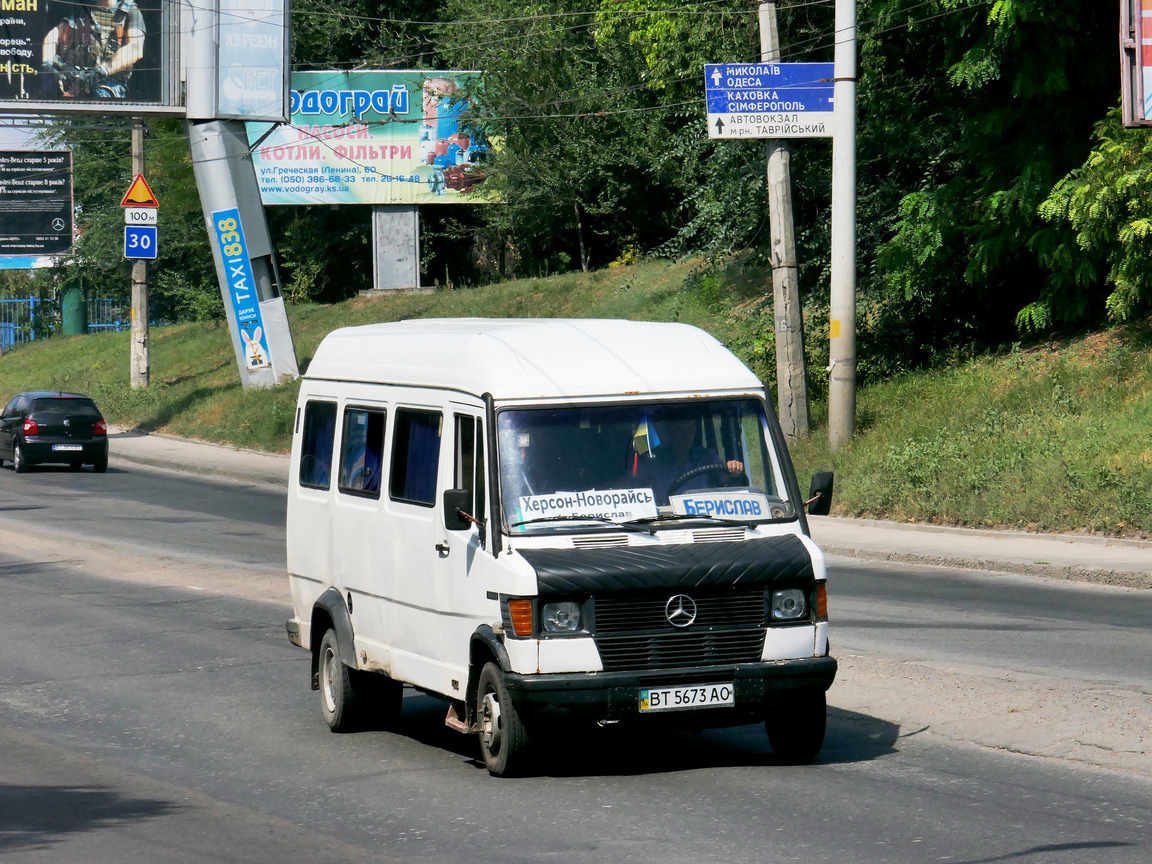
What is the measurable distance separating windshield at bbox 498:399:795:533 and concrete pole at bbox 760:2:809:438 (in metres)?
15.3

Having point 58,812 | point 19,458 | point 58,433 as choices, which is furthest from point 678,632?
point 19,458

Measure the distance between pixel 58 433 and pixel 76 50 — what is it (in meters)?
10.3

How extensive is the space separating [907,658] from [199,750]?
505cm

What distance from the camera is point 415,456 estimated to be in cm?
909

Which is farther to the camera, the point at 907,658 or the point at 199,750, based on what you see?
the point at 907,658

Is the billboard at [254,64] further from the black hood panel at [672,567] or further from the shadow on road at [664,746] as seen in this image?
the black hood panel at [672,567]

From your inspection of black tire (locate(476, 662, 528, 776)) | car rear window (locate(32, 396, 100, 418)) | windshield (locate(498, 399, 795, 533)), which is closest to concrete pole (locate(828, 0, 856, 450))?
windshield (locate(498, 399, 795, 533))

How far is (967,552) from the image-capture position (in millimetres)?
18047

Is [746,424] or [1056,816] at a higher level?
[746,424]

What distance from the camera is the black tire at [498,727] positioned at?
791 centimetres

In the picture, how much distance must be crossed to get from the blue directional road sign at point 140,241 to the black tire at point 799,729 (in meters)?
34.8

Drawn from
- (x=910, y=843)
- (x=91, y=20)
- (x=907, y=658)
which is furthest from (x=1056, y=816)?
(x=91, y=20)

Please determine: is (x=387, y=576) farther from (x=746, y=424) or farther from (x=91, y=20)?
(x=91, y=20)

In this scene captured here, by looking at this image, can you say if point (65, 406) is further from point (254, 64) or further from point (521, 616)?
point (521, 616)
